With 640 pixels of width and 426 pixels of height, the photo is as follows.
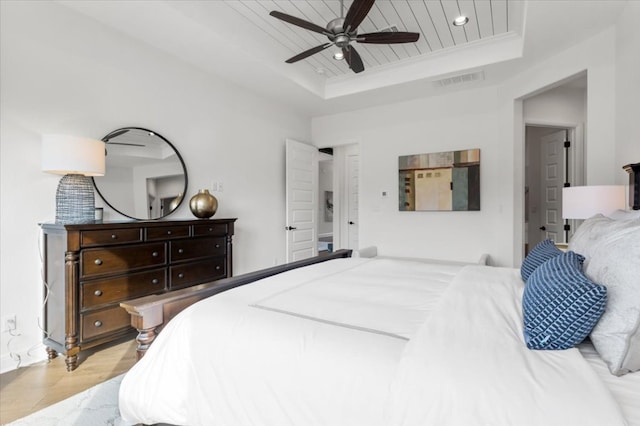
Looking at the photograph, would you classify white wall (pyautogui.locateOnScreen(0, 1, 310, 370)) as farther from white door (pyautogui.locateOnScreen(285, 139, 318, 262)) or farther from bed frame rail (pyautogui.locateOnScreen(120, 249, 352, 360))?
bed frame rail (pyautogui.locateOnScreen(120, 249, 352, 360))

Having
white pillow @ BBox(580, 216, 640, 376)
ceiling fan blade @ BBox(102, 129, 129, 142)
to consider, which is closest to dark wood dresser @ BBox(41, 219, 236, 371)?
ceiling fan blade @ BBox(102, 129, 129, 142)

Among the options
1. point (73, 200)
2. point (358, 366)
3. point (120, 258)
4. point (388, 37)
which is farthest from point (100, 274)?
point (388, 37)

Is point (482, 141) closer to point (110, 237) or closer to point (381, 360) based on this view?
point (381, 360)

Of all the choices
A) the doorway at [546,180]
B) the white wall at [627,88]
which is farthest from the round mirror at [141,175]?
the doorway at [546,180]

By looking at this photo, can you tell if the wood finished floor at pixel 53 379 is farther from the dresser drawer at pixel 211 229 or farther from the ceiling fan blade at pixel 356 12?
the ceiling fan blade at pixel 356 12

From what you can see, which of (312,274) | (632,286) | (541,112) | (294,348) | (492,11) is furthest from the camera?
(541,112)

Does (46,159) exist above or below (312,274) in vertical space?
above

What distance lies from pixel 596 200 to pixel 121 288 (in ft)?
11.5

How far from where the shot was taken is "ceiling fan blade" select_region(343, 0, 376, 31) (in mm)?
2091

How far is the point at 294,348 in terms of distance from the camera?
1062 millimetres

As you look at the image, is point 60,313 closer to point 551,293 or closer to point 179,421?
point 179,421

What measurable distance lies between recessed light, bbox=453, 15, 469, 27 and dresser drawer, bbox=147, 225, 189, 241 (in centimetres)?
322

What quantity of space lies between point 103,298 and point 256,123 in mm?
2848

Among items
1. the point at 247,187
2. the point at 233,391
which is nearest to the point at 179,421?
the point at 233,391
